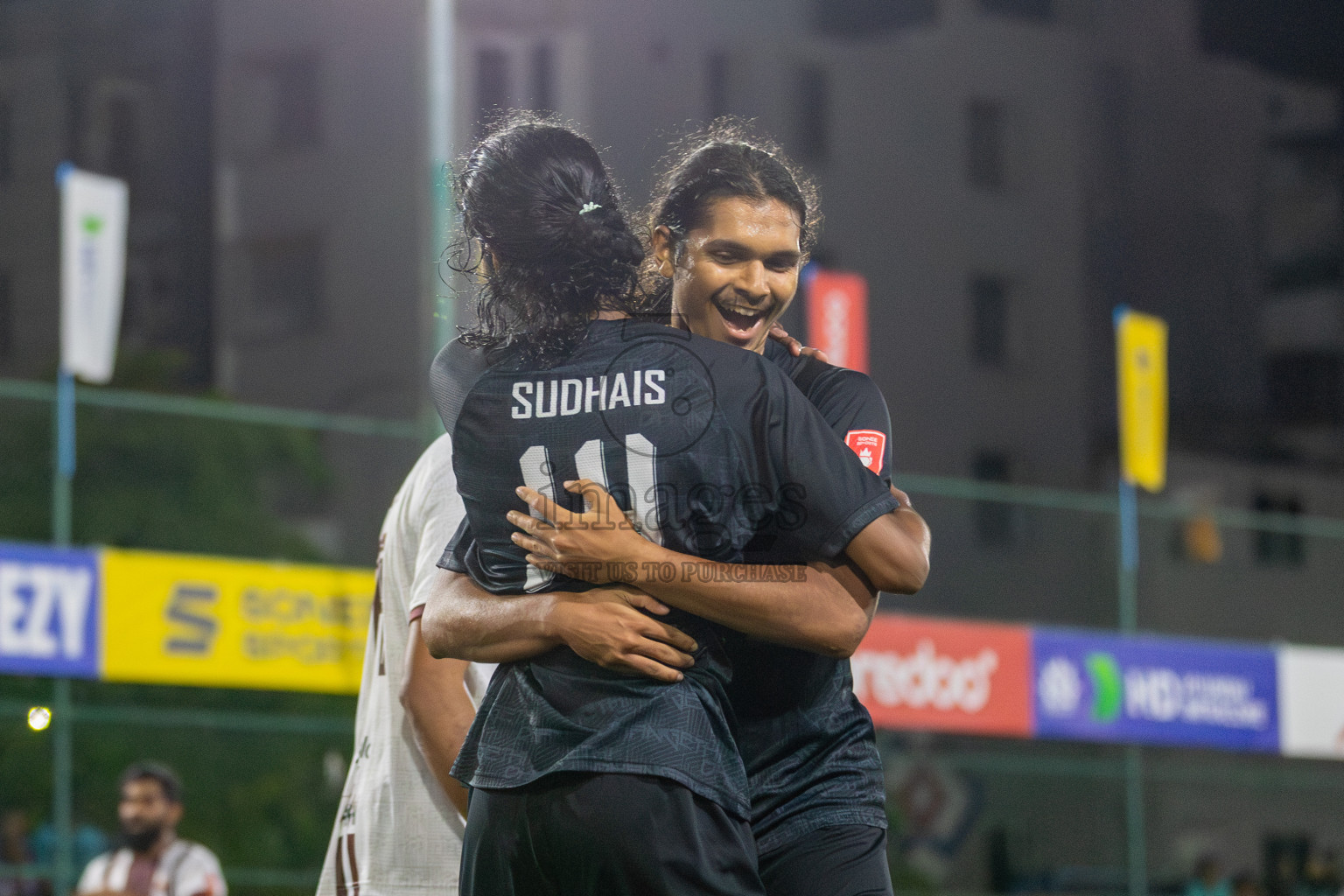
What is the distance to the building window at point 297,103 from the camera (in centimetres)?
3080

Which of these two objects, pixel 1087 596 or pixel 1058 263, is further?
pixel 1058 263

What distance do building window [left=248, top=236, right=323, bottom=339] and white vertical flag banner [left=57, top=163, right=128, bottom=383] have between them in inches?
661

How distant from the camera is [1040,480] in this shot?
3425cm

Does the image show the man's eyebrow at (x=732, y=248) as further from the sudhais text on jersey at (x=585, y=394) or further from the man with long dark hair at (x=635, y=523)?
the sudhais text on jersey at (x=585, y=394)

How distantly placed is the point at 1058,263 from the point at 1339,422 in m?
5.60

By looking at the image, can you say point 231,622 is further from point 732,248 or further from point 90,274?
point 732,248

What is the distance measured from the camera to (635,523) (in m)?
2.46

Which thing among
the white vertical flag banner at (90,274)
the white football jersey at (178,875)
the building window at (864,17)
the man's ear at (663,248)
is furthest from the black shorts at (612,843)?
the building window at (864,17)

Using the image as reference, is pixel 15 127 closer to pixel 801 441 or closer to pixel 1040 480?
pixel 1040 480

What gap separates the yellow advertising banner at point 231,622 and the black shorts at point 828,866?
8880 mm

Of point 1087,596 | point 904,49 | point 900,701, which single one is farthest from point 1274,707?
point 904,49

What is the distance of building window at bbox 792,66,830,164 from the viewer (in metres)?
33.8

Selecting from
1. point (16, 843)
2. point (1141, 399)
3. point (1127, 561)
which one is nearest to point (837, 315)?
point (1141, 399)

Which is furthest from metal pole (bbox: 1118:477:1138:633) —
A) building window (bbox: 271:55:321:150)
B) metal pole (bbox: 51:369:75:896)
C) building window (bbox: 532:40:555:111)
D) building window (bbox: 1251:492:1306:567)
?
building window (bbox: 271:55:321:150)
